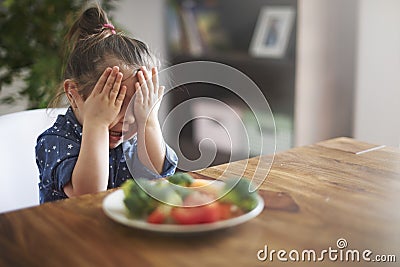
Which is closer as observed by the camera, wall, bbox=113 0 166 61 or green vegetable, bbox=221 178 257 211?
green vegetable, bbox=221 178 257 211

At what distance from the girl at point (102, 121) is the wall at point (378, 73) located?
1355 millimetres

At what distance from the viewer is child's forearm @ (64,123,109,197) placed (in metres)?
1.24

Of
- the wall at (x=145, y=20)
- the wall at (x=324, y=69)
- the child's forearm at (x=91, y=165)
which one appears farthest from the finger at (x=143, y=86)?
the wall at (x=145, y=20)

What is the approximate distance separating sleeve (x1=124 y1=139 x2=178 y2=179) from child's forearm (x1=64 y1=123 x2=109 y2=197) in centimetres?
15

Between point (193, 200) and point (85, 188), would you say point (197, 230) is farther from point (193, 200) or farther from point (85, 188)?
point (85, 188)

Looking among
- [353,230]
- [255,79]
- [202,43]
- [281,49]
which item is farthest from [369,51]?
[353,230]

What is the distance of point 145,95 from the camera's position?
1299 millimetres

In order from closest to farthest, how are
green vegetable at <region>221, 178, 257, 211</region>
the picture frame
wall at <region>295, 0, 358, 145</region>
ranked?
green vegetable at <region>221, 178, 257, 211</region>, wall at <region>295, 0, 358, 145</region>, the picture frame

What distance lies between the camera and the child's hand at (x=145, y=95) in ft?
4.17

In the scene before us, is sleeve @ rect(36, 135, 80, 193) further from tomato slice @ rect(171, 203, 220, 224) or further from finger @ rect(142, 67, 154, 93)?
tomato slice @ rect(171, 203, 220, 224)

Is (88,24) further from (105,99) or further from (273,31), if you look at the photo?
(273,31)

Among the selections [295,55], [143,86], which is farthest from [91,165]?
[295,55]

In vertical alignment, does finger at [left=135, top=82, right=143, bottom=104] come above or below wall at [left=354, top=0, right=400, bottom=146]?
above

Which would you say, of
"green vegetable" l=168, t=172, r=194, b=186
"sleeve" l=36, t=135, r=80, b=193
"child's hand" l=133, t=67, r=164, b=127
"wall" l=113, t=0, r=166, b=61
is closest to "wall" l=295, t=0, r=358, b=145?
"wall" l=113, t=0, r=166, b=61
